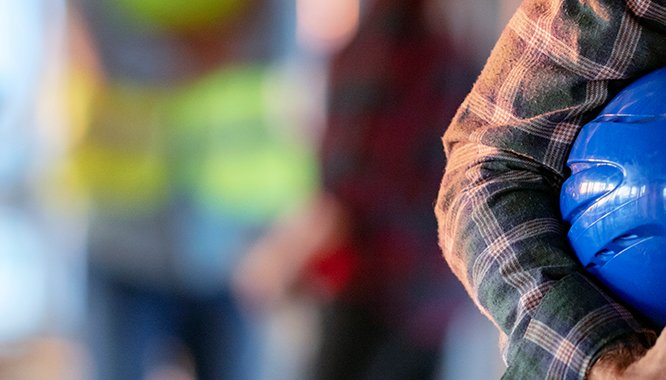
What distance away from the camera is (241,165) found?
1.23 m

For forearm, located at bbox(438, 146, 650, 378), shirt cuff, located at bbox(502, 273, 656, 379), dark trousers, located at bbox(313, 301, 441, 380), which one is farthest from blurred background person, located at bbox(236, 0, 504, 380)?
shirt cuff, located at bbox(502, 273, 656, 379)

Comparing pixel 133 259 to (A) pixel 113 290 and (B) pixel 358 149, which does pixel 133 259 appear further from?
(B) pixel 358 149

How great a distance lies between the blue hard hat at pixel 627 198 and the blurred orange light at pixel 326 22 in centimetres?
64

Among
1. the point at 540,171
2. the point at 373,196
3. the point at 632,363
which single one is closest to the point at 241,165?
the point at 373,196

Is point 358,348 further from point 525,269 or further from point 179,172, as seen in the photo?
point 525,269

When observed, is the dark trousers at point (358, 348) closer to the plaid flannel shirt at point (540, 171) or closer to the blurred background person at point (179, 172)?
the blurred background person at point (179, 172)

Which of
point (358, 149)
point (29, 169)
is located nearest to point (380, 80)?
point (358, 149)

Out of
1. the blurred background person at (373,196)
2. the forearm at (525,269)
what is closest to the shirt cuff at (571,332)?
the forearm at (525,269)

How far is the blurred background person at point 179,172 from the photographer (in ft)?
3.99

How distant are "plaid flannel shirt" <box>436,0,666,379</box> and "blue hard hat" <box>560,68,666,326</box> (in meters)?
0.02

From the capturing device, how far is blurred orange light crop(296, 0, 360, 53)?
120 cm

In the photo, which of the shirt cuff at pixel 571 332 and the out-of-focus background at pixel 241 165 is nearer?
the shirt cuff at pixel 571 332

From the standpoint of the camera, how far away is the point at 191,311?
1.23 m

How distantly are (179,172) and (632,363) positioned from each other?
85 centimetres
